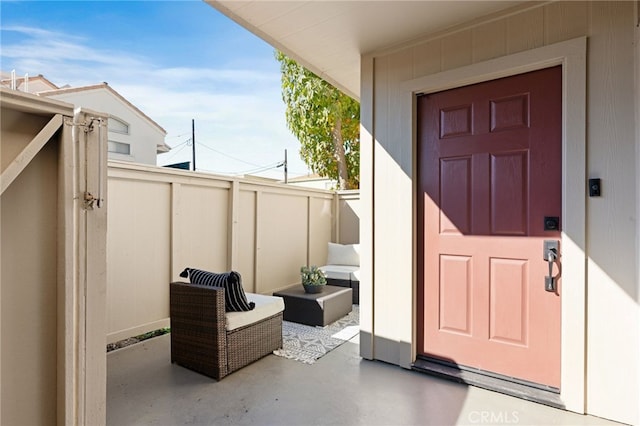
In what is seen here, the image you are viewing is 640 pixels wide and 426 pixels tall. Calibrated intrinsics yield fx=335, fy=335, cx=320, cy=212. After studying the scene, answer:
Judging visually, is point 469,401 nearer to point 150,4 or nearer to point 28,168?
point 28,168

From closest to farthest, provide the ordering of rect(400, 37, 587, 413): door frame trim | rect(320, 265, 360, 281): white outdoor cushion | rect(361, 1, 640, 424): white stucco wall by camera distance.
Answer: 1. rect(361, 1, 640, 424): white stucco wall
2. rect(400, 37, 587, 413): door frame trim
3. rect(320, 265, 360, 281): white outdoor cushion

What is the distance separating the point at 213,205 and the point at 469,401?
11.2 feet

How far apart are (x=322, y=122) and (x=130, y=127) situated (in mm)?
7159

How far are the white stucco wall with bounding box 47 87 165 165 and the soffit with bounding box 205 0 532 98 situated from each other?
9.09m

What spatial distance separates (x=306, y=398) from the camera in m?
2.31

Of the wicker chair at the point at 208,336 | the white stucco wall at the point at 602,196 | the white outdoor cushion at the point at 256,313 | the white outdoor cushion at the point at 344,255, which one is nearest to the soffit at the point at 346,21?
the white stucco wall at the point at 602,196

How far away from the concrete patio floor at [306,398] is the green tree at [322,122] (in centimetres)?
537

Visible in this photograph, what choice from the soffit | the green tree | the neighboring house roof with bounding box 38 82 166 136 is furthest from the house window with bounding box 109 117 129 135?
the soffit

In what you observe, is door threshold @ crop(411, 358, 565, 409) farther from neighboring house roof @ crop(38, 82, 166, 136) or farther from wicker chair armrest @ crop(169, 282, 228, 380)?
neighboring house roof @ crop(38, 82, 166, 136)

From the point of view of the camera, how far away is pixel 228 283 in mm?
2715

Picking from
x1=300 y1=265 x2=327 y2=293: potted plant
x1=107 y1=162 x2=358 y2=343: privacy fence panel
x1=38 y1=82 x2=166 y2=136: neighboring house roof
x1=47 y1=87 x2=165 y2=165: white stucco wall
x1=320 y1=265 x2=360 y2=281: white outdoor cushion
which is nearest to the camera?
x1=107 y1=162 x2=358 y2=343: privacy fence panel

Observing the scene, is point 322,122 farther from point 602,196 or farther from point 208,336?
point 602,196

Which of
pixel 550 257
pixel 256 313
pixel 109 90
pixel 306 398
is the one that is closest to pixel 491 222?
pixel 550 257

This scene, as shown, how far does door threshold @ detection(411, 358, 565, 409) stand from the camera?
220cm
